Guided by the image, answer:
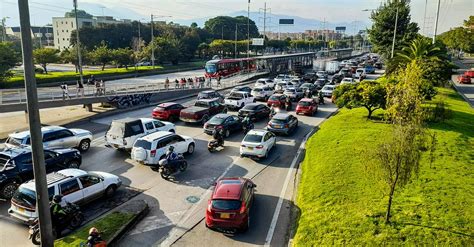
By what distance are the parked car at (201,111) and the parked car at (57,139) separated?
7554mm

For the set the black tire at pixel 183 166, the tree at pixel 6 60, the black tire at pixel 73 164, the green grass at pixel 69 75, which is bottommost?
the black tire at pixel 183 166

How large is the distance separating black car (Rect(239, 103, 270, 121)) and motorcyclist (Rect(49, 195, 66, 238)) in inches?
675

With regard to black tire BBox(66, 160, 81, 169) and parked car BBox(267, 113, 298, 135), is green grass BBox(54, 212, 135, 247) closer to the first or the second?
black tire BBox(66, 160, 81, 169)

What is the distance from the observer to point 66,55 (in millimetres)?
58219

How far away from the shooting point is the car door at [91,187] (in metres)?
13.1

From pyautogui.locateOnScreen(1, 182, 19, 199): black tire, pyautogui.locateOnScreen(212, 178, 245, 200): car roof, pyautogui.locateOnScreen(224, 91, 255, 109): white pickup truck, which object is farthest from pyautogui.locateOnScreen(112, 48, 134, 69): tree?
pyautogui.locateOnScreen(212, 178, 245, 200): car roof

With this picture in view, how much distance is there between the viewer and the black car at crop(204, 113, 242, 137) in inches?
902

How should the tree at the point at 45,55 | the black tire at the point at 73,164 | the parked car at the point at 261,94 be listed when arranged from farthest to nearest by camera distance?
1. the tree at the point at 45,55
2. the parked car at the point at 261,94
3. the black tire at the point at 73,164

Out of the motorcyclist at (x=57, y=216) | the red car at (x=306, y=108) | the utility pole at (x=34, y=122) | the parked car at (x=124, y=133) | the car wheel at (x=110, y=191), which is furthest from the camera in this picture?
the red car at (x=306, y=108)

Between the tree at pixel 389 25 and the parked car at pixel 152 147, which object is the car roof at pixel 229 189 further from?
the tree at pixel 389 25

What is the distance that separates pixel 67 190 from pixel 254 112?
16.9m

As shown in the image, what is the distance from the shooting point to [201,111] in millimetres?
26516

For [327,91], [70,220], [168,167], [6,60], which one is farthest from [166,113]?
[6,60]

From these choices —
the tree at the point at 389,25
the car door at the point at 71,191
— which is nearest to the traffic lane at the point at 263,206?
the car door at the point at 71,191
